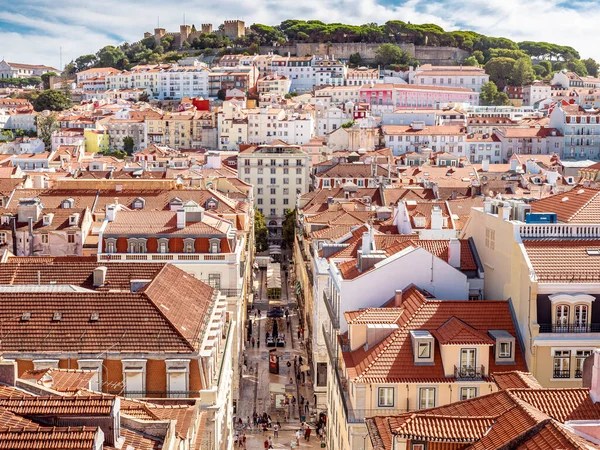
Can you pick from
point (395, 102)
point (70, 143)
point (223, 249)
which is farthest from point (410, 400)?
point (395, 102)

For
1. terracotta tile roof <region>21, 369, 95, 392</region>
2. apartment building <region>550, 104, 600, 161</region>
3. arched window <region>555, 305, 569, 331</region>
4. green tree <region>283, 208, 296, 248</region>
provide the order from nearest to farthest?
terracotta tile roof <region>21, 369, 95, 392</region>
arched window <region>555, 305, 569, 331</region>
green tree <region>283, 208, 296, 248</region>
apartment building <region>550, 104, 600, 161</region>

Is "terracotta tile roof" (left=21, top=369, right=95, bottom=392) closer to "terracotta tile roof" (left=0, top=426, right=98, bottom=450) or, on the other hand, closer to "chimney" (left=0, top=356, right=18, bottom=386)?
"chimney" (left=0, top=356, right=18, bottom=386)

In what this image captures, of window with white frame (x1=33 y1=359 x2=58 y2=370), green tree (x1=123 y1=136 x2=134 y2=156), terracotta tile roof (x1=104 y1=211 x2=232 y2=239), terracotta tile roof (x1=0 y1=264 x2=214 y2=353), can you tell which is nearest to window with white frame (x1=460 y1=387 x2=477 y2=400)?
terracotta tile roof (x1=0 y1=264 x2=214 y2=353)

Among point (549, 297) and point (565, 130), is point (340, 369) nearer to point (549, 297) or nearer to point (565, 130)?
point (549, 297)

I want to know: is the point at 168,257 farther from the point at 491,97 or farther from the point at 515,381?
the point at 491,97

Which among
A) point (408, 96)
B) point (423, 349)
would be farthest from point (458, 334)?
point (408, 96)

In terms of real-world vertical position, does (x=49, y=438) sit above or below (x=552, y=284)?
below
